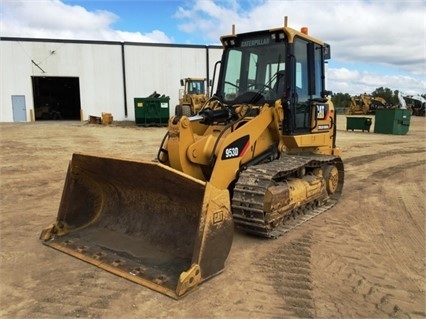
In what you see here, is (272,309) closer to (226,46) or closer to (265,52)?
(265,52)

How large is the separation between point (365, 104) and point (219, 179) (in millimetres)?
31747

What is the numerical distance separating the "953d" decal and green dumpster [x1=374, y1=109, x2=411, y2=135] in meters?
17.2

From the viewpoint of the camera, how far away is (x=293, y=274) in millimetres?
4098

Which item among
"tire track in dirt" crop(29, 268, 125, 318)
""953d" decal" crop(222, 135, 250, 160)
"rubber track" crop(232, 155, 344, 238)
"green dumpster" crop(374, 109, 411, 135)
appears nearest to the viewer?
"tire track in dirt" crop(29, 268, 125, 318)

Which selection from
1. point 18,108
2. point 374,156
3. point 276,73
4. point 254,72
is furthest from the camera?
point 18,108

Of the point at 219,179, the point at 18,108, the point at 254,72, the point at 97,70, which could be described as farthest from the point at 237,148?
the point at 18,108

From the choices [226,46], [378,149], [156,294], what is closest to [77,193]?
[156,294]

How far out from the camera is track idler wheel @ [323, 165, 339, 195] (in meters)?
6.73

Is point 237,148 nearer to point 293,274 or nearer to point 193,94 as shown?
point 293,274

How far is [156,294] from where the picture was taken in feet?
11.9

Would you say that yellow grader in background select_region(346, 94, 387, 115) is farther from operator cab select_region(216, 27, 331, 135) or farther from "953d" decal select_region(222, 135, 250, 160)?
"953d" decal select_region(222, 135, 250, 160)

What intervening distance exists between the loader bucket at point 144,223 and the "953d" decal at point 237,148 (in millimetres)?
929

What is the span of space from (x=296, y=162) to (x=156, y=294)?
296 cm

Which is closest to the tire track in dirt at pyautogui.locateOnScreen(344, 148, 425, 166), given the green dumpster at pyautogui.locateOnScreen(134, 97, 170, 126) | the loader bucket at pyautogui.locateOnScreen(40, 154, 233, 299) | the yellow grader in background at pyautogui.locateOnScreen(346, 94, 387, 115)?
the loader bucket at pyautogui.locateOnScreen(40, 154, 233, 299)
